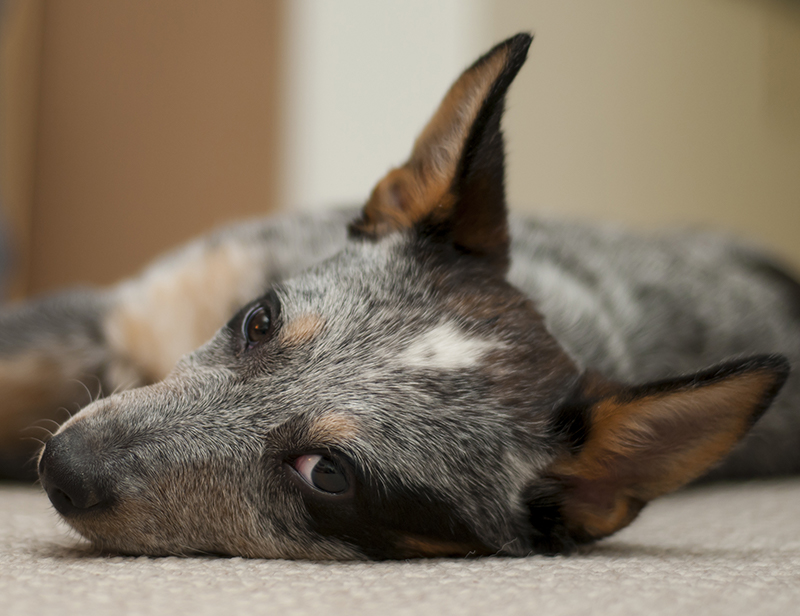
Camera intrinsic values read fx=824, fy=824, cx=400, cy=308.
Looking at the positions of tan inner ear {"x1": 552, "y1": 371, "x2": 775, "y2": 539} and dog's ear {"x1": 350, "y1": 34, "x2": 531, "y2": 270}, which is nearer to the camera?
tan inner ear {"x1": 552, "y1": 371, "x2": 775, "y2": 539}

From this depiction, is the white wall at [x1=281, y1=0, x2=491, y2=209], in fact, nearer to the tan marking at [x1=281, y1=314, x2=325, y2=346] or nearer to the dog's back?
the dog's back

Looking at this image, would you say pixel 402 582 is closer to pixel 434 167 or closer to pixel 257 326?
pixel 257 326

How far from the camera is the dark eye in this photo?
5.09 ft

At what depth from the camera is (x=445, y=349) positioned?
58.3 inches

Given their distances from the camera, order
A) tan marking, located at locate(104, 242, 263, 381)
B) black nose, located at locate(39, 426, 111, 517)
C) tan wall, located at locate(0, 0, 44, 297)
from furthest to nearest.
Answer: tan wall, located at locate(0, 0, 44, 297), tan marking, located at locate(104, 242, 263, 381), black nose, located at locate(39, 426, 111, 517)

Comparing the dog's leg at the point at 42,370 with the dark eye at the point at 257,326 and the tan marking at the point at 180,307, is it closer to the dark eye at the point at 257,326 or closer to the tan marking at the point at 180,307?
the tan marking at the point at 180,307

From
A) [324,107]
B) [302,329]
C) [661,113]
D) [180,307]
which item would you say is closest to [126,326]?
[180,307]

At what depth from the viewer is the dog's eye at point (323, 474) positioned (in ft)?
4.50

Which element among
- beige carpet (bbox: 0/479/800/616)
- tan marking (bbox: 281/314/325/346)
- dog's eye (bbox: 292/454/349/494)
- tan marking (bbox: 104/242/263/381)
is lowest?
beige carpet (bbox: 0/479/800/616)

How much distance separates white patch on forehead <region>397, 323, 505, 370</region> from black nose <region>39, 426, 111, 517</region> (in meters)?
0.54

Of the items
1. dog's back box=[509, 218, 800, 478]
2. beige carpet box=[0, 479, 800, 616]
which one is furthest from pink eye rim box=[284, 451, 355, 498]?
dog's back box=[509, 218, 800, 478]

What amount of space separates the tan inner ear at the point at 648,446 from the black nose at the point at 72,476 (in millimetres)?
786

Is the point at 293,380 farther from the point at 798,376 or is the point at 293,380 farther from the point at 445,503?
the point at 798,376

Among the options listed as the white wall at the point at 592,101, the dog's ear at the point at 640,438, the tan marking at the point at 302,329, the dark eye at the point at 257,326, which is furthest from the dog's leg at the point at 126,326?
the white wall at the point at 592,101
